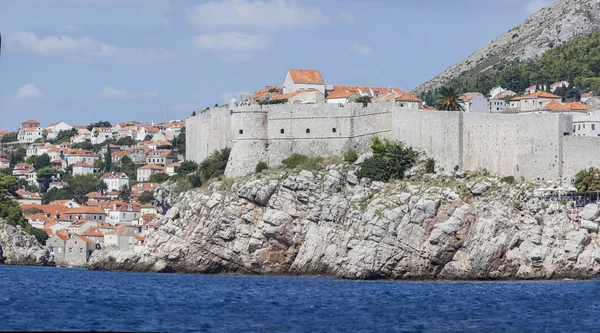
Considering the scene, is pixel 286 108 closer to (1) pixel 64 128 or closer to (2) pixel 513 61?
(2) pixel 513 61

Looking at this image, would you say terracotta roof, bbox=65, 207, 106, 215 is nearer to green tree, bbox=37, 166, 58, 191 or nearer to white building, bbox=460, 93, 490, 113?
green tree, bbox=37, 166, 58, 191

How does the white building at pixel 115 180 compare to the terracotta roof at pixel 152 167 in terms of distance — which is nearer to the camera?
the terracotta roof at pixel 152 167

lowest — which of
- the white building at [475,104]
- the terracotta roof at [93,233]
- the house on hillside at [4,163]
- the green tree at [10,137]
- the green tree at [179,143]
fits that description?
the terracotta roof at [93,233]

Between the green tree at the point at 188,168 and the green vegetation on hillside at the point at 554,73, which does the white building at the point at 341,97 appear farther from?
the green vegetation on hillside at the point at 554,73

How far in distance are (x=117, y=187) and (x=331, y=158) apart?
44477 millimetres

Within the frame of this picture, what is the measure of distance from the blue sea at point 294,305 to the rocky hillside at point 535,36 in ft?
205

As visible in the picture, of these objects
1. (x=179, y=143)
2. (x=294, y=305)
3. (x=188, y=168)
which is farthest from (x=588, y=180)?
(x=179, y=143)

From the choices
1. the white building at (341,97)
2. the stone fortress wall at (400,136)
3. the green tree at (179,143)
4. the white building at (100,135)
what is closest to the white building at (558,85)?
the white building at (341,97)

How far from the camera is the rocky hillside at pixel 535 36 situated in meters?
112

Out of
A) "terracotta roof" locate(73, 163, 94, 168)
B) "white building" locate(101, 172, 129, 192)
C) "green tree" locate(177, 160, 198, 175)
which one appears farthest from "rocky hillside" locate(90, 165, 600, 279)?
"terracotta roof" locate(73, 163, 94, 168)

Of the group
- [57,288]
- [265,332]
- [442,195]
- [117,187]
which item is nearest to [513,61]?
[117,187]

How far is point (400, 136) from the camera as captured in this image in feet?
201

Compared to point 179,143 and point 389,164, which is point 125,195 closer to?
point 179,143

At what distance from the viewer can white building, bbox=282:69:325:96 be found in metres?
72.2
